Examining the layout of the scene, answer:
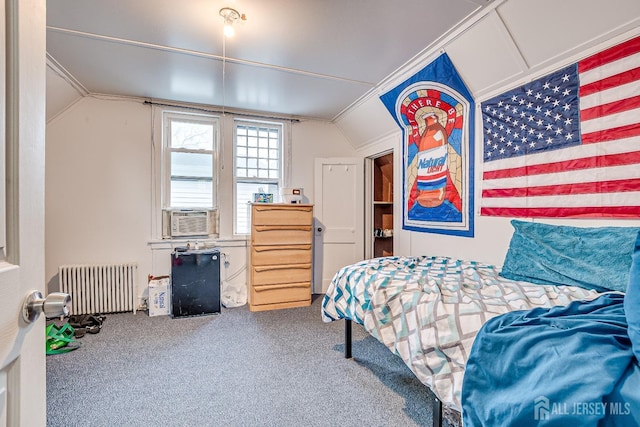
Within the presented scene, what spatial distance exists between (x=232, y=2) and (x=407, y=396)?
286 cm

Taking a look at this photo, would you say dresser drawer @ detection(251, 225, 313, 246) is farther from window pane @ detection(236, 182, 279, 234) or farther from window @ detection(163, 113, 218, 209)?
window @ detection(163, 113, 218, 209)

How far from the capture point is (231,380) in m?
2.13

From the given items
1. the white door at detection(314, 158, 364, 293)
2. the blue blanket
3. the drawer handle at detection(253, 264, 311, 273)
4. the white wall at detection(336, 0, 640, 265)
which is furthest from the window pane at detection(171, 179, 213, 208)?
the blue blanket

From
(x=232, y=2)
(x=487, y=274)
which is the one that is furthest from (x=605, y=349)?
(x=232, y=2)

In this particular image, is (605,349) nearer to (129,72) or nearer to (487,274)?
(487,274)

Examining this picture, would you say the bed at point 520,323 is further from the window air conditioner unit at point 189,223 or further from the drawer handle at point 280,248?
the window air conditioner unit at point 189,223

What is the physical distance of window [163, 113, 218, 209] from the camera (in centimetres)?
391

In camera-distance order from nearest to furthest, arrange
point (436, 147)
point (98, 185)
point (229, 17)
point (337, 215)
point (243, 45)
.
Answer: point (229, 17) → point (243, 45) → point (436, 147) → point (98, 185) → point (337, 215)

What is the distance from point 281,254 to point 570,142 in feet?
9.63

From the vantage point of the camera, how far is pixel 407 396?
6.36 feet

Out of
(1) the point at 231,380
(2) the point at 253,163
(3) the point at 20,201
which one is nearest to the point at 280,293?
(1) the point at 231,380

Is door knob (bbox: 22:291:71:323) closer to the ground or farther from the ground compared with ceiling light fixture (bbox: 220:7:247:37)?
closer to the ground

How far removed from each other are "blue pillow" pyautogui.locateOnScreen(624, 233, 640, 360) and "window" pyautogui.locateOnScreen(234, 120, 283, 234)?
3.77 metres

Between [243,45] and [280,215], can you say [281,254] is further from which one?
[243,45]
